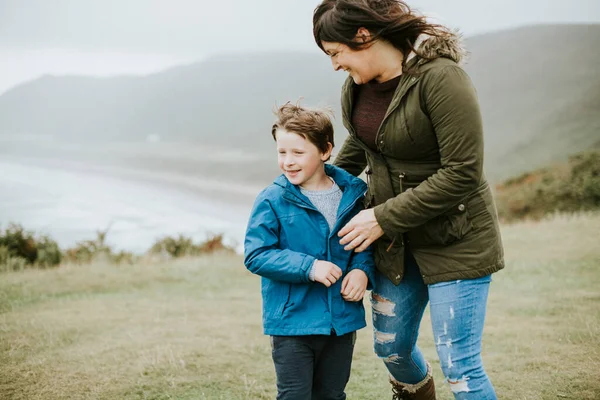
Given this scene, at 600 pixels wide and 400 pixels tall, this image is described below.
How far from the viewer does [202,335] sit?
5.29 m

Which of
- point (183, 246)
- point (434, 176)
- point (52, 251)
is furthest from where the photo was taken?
point (183, 246)

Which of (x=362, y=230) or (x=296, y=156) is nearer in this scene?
(x=362, y=230)

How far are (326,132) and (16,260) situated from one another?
8.50 metres

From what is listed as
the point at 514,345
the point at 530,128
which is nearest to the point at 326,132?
the point at 514,345

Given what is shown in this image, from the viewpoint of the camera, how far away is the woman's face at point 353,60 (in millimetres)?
2596

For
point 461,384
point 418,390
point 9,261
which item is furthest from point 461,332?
point 9,261

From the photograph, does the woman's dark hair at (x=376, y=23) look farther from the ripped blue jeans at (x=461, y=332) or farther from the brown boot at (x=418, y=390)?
the brown boot at (x=418, y=390)

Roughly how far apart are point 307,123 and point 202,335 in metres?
3.04

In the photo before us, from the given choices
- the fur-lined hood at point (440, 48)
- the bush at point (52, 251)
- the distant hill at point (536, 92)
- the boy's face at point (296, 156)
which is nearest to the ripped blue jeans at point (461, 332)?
the boy's face at point (296, 156)

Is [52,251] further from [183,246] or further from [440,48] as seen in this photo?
[440,48]

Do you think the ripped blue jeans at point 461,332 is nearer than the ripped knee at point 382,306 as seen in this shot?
Yes

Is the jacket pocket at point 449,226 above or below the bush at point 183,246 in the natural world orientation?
above

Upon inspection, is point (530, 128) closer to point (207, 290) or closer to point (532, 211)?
point (532, 211)

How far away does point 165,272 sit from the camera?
841cm
